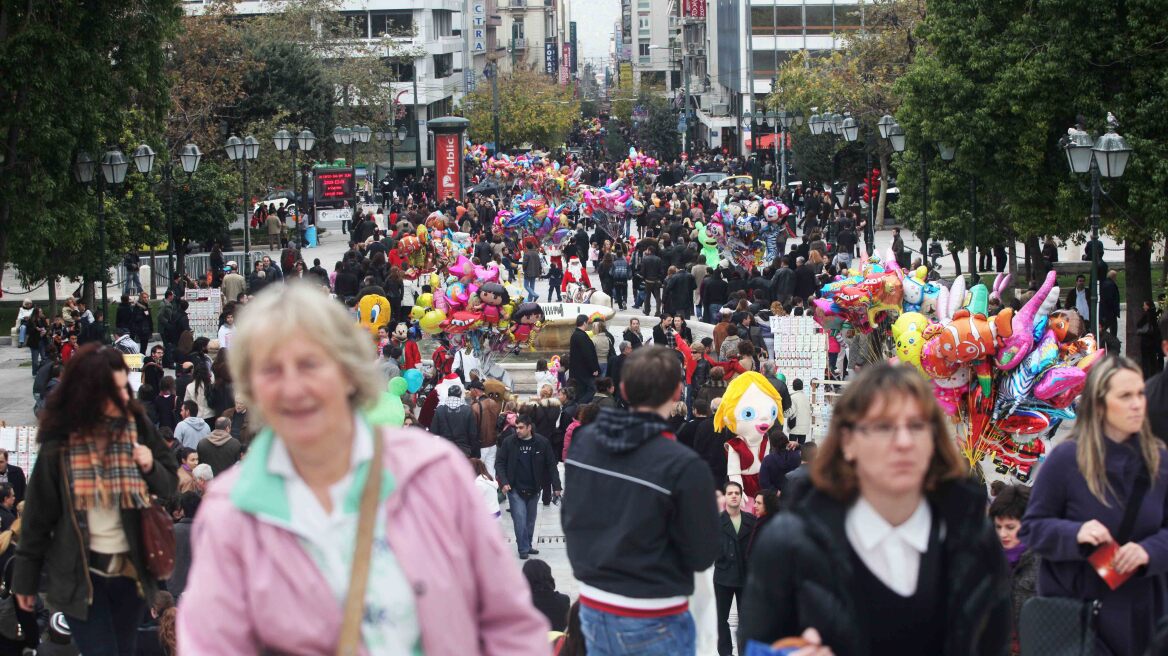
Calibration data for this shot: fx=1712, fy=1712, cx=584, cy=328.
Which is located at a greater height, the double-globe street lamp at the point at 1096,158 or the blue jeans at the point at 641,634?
the double-globe street lamp at the point at 1096,158

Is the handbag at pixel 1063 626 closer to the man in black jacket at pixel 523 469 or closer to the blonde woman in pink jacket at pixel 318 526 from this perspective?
the blonde woman in pink jacket at pixel 318 526

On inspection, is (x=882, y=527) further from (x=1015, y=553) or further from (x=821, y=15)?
(x=821, y=15)

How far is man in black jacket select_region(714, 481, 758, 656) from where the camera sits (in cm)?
922

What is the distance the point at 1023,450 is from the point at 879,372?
9.56 m

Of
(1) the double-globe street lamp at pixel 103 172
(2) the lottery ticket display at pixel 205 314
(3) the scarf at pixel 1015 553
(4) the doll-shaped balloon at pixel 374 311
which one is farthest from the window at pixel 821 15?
(3) the scarf at pixel 1015 553

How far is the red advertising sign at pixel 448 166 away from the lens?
5022cm

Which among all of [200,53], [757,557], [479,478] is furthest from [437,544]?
[200,53]

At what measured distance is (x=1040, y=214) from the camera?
24.0 metres

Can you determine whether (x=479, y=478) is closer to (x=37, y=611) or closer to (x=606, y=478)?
(x=37, y=611)

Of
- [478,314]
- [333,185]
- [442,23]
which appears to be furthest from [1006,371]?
[442,23]

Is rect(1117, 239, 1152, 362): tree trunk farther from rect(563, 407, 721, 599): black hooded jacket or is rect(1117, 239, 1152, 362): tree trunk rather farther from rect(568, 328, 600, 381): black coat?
rect(563, 407, 721, 599): black hooded jacket

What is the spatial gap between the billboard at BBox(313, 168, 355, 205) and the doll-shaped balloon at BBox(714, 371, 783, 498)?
3428cm

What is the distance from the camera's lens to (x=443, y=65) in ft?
301

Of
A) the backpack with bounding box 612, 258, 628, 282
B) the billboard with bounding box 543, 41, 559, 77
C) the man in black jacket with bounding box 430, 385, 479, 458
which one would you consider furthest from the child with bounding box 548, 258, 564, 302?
the billboard with bounding box 543, 41, 559, 77
